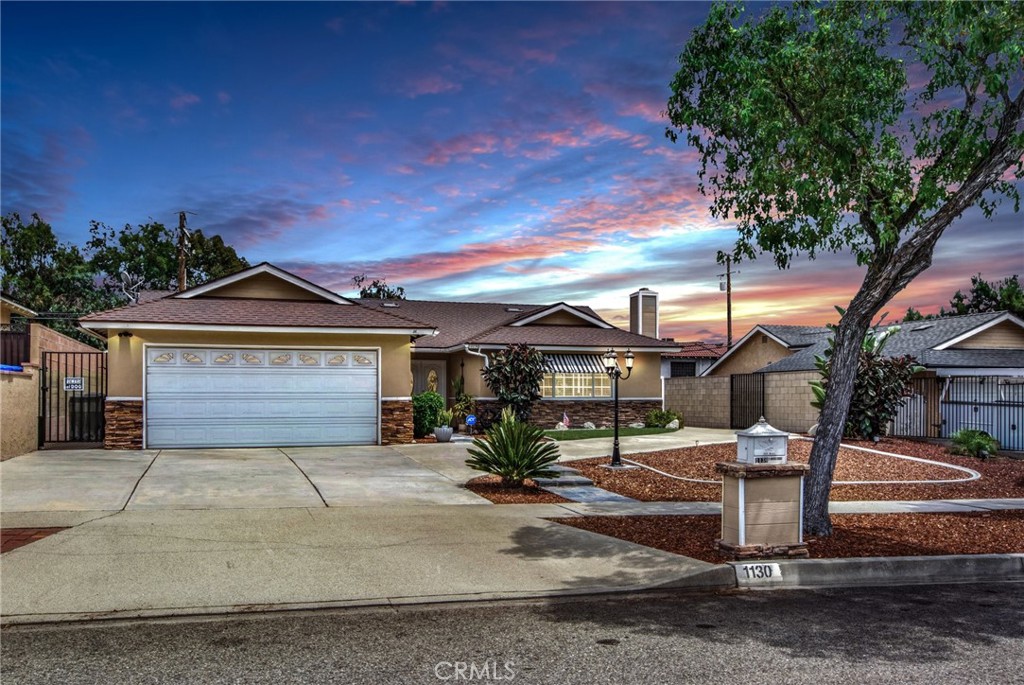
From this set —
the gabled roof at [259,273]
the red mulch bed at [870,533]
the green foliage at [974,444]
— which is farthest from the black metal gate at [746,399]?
the red mulch bed at [870,533]

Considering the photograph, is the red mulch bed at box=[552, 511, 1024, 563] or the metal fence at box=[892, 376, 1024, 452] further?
the metal fence at box=[892, 376, 1024, 452]

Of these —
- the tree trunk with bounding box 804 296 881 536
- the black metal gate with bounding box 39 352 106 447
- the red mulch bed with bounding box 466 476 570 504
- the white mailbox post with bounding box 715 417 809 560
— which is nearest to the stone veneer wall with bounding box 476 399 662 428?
the black metal gate with bounding box 39 352 106 447

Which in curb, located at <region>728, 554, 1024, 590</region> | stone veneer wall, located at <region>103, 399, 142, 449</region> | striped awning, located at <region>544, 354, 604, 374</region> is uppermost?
striped awning, located at <region>544, 354, 604, 374</region>

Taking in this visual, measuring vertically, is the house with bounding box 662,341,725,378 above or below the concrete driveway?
above

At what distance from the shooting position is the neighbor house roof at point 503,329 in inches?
1180

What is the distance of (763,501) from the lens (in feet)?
30.5

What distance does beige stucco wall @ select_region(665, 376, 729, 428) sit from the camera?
3272 cm

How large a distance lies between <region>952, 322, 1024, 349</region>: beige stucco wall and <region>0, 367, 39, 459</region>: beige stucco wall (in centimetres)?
2593

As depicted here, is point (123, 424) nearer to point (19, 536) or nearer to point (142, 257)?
point (19, 536)

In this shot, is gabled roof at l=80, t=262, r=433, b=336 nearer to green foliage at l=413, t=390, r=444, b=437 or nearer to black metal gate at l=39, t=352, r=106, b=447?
black metal gate at l=39, t=352, r=106, b=447

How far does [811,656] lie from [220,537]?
6.58 m

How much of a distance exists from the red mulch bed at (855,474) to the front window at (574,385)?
31.7 ft

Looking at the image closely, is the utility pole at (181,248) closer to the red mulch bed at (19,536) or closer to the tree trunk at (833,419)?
the red mulch bed at (19,536)

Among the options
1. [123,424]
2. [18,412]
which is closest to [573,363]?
[123,424]
